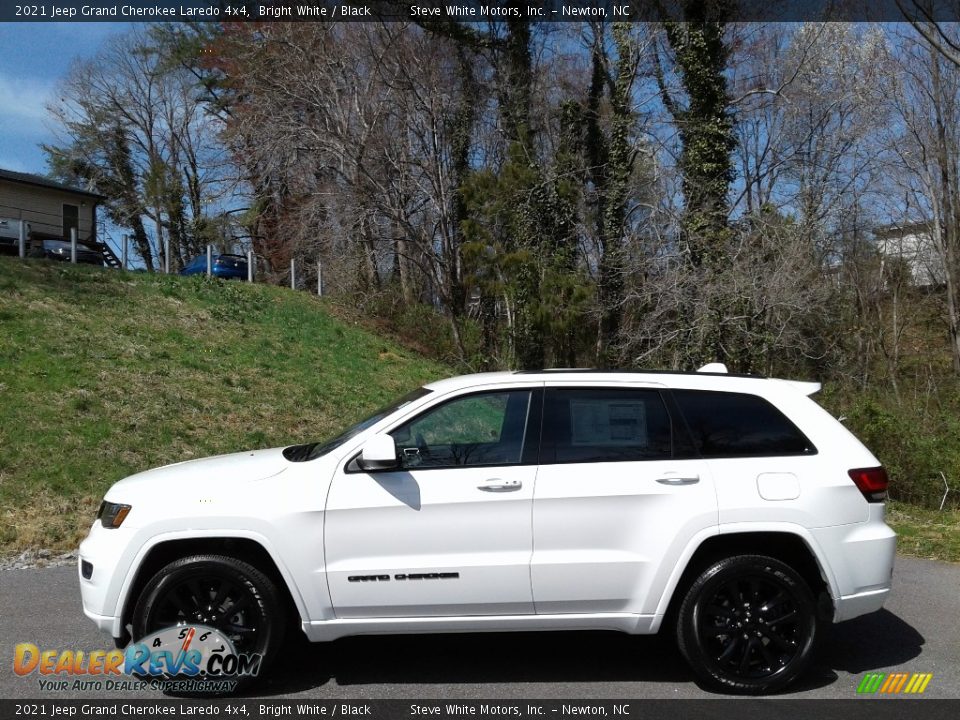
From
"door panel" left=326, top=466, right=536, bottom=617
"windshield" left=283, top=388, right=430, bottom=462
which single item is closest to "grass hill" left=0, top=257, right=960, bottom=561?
"windshield" left=283, top=388, right=430, bottom=462

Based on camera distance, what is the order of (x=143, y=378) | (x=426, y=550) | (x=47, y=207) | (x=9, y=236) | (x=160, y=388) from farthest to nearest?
(x=47, y=207), (x=9, y=236), (x=143, y=378), (x=160, y=388), (x=426, y=550)

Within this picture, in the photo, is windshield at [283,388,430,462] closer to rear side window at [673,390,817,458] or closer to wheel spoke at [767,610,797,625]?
rear side window at [673,390,817,458]

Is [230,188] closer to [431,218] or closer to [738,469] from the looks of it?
[431,218]

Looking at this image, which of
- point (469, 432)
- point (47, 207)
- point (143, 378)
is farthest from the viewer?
point (47, 207)

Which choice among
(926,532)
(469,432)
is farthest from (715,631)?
(926,532)

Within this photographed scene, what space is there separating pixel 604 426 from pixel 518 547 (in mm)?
873

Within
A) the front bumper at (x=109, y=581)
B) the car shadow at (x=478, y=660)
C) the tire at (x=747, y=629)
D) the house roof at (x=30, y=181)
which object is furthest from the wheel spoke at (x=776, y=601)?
the house roof at (x=30, y=181)

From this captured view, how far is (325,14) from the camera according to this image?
2325 centimetres

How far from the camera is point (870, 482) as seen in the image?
4.82 m

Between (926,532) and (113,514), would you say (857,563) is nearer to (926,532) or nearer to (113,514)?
(113,514)

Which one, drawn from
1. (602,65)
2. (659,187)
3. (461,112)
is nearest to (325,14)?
(461,112)

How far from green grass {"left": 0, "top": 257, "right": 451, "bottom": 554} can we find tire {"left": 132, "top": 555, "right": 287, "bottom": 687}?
3.88m
